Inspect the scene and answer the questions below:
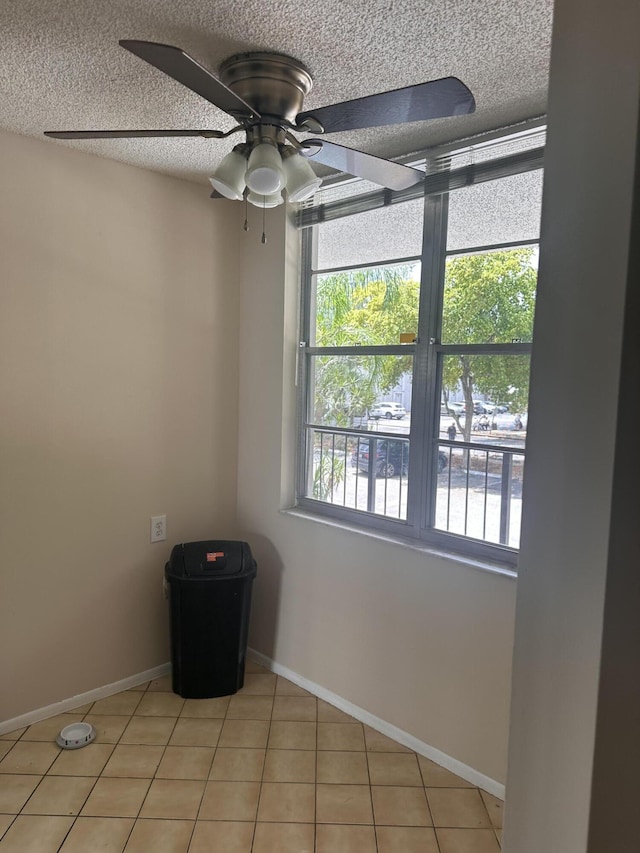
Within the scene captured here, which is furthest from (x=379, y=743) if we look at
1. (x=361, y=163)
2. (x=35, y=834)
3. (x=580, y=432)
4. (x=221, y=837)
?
(x=361, y=163)

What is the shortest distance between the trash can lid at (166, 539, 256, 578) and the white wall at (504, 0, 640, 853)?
1.97 m

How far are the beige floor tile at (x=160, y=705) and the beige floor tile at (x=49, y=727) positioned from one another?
0.88 ft

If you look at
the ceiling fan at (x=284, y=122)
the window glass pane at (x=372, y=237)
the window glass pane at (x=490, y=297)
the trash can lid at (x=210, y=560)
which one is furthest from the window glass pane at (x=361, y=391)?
the ceiling fan at (x=284, y=122)

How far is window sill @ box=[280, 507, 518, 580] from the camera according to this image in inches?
81.8

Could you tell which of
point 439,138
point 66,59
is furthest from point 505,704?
point 66,59

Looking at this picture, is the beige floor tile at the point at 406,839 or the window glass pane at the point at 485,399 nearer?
the beige floor tile at the point at 406,839

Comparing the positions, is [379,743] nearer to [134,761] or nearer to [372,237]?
[134,761]

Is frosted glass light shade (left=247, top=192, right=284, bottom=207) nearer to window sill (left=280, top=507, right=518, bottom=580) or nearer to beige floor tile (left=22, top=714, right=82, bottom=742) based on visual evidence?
window sill (left=280, top=507, right=518, bottom=580)

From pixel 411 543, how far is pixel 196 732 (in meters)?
1.21

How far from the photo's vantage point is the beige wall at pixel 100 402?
92.4 inches

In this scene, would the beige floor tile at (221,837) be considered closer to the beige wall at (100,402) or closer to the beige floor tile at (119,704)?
the beige floor tile at (119,704)

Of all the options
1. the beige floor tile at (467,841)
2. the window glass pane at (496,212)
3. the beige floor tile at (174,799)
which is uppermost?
the window glass pane at (496,212)

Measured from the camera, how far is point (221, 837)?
6.10 ft

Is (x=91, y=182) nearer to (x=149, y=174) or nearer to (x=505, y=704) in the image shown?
(x=149, y=174)
